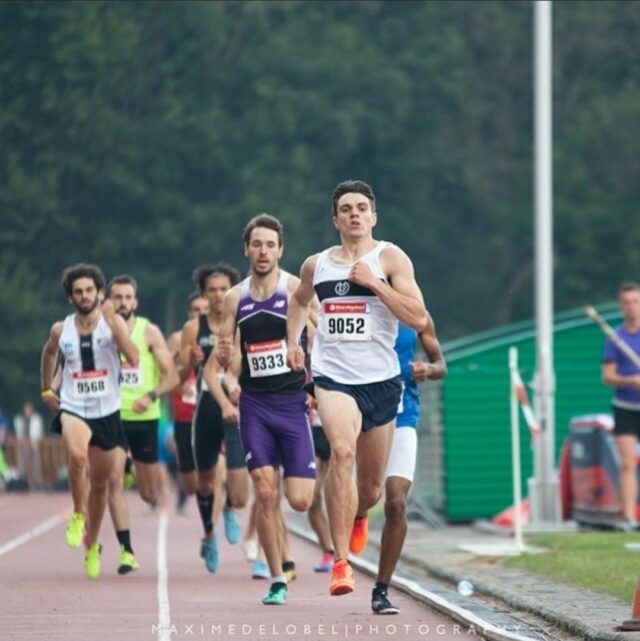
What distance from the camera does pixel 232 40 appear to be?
50.8m

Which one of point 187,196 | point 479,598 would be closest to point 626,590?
point 479,598

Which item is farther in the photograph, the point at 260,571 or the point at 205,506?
the point at 205,506

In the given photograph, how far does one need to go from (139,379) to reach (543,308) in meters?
7.56

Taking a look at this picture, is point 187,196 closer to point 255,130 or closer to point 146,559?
point 255,130

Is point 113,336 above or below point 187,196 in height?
below

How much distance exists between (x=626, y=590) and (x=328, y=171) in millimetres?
46383

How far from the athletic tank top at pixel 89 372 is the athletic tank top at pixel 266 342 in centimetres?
266

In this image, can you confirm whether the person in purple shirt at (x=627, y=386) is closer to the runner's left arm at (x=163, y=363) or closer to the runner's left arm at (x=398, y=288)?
the runner's left arm at (x=163, y=363)

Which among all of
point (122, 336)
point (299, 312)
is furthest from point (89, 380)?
point (299, 312)

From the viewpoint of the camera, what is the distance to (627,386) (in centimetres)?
2081

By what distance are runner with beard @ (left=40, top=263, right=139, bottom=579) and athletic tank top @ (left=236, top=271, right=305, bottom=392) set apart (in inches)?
96.8

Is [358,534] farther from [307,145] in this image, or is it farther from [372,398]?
[307,145]

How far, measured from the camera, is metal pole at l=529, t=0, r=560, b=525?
79.2 ft

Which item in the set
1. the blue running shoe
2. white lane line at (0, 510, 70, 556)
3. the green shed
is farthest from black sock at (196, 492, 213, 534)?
the green shed
